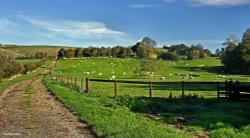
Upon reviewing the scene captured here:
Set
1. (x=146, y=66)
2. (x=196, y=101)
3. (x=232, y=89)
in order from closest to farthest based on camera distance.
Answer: (x=196, y=101) → (x=232, y=89) → (x=146, y=66)

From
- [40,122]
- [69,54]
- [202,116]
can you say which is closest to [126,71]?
[69,54]

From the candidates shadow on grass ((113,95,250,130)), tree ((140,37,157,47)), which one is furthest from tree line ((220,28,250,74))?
shadow on grass ((113,95,250,130))

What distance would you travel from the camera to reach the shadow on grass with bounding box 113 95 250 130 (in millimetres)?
17578

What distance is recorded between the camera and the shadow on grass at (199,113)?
17.6 m

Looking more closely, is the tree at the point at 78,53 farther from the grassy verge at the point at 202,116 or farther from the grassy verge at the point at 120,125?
the grassy verge at the point at 120,125

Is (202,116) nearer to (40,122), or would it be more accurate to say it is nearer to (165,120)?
(165,120)

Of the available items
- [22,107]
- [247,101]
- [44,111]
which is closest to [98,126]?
[44,111]

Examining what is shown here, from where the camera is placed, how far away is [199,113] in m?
20.3

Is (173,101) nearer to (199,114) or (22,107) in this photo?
(199,114)

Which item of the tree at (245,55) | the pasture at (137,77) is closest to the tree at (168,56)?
the pasture at (137,77)

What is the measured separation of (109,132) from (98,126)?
142 centimetres

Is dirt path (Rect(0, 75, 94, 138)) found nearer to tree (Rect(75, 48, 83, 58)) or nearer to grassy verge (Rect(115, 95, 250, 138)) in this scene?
grassy verge (Rect(115, 95, 250, 138))

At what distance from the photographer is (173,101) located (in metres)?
26.0

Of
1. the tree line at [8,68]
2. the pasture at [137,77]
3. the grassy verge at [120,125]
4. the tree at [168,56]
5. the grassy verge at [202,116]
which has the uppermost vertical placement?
the tree at [168,56]
